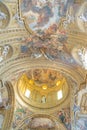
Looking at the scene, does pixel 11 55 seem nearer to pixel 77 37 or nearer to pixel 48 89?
pixel 77 37

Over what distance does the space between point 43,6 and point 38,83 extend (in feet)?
30.2

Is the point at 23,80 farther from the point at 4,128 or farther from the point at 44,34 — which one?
the point at 44,34

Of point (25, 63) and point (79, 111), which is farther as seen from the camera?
point (79, 111)

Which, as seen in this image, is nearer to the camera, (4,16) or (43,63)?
(4,16)

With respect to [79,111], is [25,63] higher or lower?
higher

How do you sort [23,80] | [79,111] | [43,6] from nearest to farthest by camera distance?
[43,6] → [79,111] → [23,80]

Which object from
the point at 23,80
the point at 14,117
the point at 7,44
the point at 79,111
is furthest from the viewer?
the point at 23,80

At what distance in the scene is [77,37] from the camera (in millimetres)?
15414

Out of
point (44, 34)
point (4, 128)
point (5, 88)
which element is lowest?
point (4, 128)

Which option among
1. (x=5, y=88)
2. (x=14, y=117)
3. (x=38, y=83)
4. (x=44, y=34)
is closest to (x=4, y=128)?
(x=14, y=117)

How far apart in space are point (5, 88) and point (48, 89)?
4687 mm

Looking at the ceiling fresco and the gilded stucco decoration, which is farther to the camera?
the ceiling fresco

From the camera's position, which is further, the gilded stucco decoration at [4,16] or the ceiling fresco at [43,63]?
the ceiling fresco at [43,63]

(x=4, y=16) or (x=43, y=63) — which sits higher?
(x=4, y=16)
